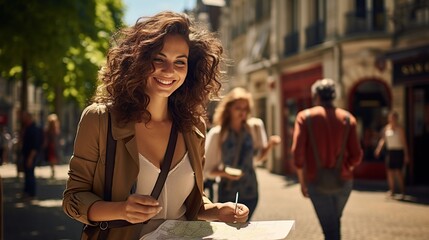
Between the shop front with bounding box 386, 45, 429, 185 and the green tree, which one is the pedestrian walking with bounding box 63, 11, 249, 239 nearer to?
the green tree

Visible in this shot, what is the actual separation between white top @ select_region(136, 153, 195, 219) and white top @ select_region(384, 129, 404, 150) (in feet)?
36.0

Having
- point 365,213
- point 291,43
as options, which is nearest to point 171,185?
point 365,213

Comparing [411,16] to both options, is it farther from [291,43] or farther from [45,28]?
[45,28]

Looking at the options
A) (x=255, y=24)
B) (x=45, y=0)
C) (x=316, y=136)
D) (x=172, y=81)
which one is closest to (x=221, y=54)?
(x=172, y=81)

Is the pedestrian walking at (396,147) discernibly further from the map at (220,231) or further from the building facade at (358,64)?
the map at (220,231)

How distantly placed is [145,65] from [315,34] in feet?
65.3

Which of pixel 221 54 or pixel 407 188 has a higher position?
pixel 221 54

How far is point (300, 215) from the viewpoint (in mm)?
10023

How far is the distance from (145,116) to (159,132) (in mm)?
95

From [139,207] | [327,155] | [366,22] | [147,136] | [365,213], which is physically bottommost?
[365,213]

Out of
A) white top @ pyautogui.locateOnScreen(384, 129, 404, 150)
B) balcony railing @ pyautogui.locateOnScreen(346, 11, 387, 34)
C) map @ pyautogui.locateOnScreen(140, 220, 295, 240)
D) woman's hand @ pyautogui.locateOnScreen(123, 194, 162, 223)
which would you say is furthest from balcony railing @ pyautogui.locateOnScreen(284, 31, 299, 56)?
woman's hand @ pyautogui.locateOnScreen(123, 194, 162, 223)

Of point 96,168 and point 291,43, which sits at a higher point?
point 291,43

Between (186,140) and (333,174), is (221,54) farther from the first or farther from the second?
(333,174)

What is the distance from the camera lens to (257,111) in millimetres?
29922
